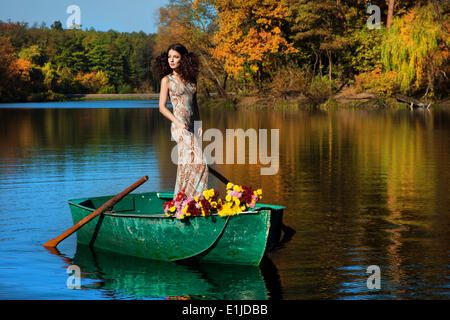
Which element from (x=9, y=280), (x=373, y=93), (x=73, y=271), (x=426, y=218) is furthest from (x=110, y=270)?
(x=373, y=93)

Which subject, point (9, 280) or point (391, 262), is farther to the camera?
point (391, 262)

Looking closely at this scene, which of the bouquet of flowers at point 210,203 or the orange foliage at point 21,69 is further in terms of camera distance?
the orange foliage at point 21,69

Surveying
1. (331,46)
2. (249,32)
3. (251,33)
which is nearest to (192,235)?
(331,46)

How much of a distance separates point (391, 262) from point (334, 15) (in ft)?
143

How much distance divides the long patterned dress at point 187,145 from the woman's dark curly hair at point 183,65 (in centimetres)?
10

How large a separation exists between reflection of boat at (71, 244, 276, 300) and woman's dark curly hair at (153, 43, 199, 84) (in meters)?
2.32

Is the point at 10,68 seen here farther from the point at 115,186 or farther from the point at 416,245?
the point at 416,245

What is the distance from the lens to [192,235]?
8.60m

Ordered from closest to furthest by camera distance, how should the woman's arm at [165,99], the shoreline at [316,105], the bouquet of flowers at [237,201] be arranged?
the bouquet of flowers at [237,201] → the woman's arm at [165,99] → the shoreline at [316,105]

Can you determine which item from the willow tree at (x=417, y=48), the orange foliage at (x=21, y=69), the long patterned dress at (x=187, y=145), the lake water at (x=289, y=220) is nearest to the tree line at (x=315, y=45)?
the willow tree at (x=417, y=48)

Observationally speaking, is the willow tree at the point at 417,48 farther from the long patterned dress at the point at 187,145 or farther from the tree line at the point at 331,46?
the long patterned dress at the point at 187,145

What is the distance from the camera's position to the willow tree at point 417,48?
43.1 meters

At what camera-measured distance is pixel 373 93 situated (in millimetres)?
48156

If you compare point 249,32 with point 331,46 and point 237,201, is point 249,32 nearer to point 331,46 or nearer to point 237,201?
point 331,46
